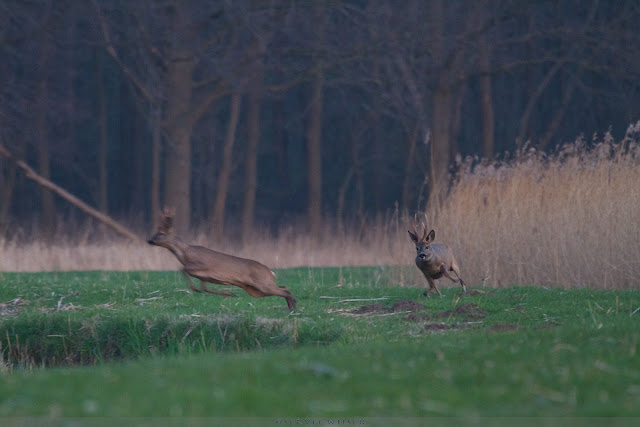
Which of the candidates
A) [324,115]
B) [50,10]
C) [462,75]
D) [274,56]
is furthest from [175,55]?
[324,115]

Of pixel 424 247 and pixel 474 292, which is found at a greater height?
pixel 424 247

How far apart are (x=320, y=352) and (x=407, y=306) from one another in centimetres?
378

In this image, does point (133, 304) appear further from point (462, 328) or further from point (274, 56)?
point (274, 56)

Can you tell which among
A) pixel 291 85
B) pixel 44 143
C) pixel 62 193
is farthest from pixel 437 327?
pixel 44 143

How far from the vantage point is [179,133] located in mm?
24750

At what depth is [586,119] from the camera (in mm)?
37062

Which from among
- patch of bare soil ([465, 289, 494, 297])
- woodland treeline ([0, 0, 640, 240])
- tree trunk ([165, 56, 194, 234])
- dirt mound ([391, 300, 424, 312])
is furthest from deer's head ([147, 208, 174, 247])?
tree trunk ([165, 56, 194, 234])

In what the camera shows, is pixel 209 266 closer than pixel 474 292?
Yes

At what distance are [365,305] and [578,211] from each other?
15.3ft

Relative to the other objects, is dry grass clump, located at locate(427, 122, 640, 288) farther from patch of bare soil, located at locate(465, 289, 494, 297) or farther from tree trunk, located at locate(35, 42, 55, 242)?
tree trunk, located at locate(35, 42, 55, 242)

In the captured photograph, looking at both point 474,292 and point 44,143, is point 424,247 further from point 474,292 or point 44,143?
point 44,143

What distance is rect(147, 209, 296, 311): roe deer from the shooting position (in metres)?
9.02

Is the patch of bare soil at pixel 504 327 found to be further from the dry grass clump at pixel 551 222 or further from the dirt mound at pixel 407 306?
the dry grass clump at pixel 551 222

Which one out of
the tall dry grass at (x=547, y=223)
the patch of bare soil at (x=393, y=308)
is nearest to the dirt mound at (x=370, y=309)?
the patch of bare soil at (x=393, y=308)
